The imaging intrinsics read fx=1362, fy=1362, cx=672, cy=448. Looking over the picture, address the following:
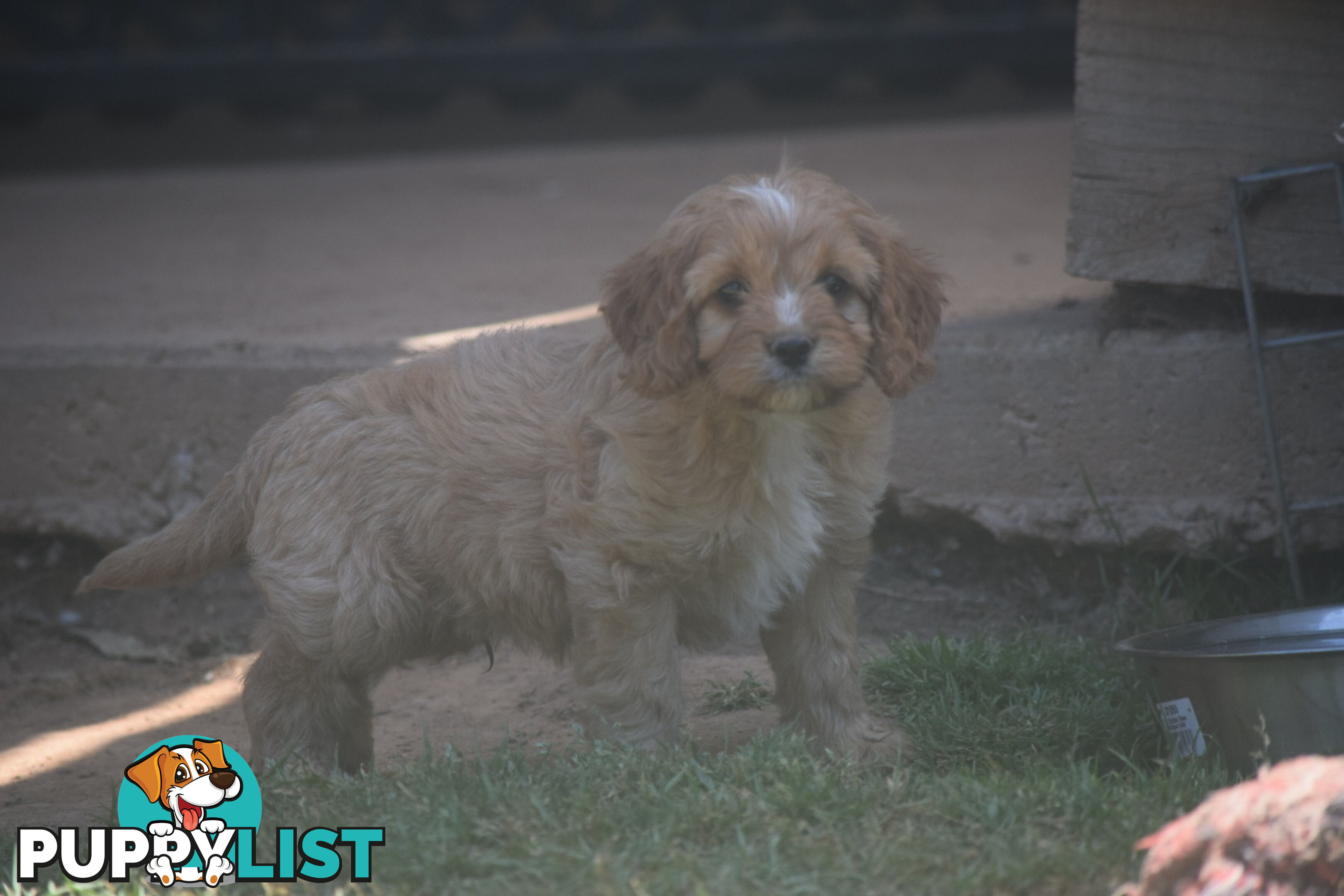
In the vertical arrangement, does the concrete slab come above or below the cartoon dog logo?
above

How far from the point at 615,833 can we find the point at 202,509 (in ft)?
6.30

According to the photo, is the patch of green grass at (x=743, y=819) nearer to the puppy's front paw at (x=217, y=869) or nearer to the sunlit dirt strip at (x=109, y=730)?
the puppy's front paw at (x=217, y=869)

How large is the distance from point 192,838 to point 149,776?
1.02 ft

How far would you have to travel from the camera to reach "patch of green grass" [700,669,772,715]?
4465 millimetres

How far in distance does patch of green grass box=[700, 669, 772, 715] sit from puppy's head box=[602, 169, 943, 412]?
1364 millimetres

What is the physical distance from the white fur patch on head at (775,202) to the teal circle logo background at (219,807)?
74.7 inches

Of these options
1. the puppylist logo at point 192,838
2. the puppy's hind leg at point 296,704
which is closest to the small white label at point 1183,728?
the puppylist logo at point 192,838

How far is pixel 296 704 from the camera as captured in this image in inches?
157

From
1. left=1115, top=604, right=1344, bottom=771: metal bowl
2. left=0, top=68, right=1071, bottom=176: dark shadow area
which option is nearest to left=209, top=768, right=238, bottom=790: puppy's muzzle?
left=1115, top=604, right=1344, bottom=771: metal bowl

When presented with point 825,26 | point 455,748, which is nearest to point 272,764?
point 455,748

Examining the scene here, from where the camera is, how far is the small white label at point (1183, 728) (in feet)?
11.9

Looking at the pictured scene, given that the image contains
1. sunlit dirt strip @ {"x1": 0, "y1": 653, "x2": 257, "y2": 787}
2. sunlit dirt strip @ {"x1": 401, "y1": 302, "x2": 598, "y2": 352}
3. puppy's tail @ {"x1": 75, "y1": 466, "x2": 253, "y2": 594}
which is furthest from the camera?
sunlit dirt strip @ {"x1": 401, "y1": 302, "x2": 598, "y2": 352}

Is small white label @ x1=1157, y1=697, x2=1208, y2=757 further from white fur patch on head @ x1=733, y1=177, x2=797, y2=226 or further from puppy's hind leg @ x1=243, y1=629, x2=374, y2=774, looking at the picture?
puppy's hind leg @ x1=243, y1=629, x2=374, y2=774

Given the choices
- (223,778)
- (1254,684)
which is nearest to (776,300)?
(1254,684)
